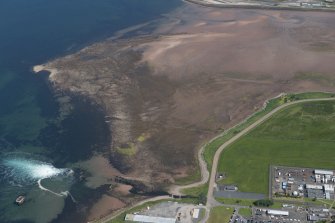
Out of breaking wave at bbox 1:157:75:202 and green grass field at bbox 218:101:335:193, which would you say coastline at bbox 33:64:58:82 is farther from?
green grass field at bbox 218:101:335:193

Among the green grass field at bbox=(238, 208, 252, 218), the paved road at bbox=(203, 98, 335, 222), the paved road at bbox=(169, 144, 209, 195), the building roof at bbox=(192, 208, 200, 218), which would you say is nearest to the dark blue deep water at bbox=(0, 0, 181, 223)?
the paved road at bbox=(169, 144, 209, 195)

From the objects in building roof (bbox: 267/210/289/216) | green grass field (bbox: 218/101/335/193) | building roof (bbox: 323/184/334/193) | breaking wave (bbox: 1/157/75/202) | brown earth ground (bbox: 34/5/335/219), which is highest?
brown earth ground (bbox: 34/5/335/219)

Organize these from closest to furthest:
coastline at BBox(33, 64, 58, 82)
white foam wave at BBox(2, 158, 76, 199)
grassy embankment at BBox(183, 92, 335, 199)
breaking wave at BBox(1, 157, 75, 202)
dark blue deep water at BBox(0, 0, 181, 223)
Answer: grassy embankment at BBox(183, 92, 335, 199) < dark blue deep water at BBox(0, 0, 181, 223) < breaking wave at BBox(1, 157, 75, 202) < white foam wave at BBox(2, 158, 76, 199) < coastline at BBox(33, 64, 58, 82)

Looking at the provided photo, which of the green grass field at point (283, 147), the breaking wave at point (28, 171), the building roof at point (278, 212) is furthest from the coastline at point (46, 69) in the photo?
the building roof at point (278, 212)

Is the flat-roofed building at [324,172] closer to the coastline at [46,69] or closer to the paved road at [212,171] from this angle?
the paved road at [212,171]

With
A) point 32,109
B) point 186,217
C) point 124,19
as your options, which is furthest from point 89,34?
point 186,217

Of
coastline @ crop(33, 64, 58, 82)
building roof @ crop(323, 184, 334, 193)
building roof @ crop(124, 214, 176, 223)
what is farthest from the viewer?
coastline @ crop(33, 64, 58, 82)
